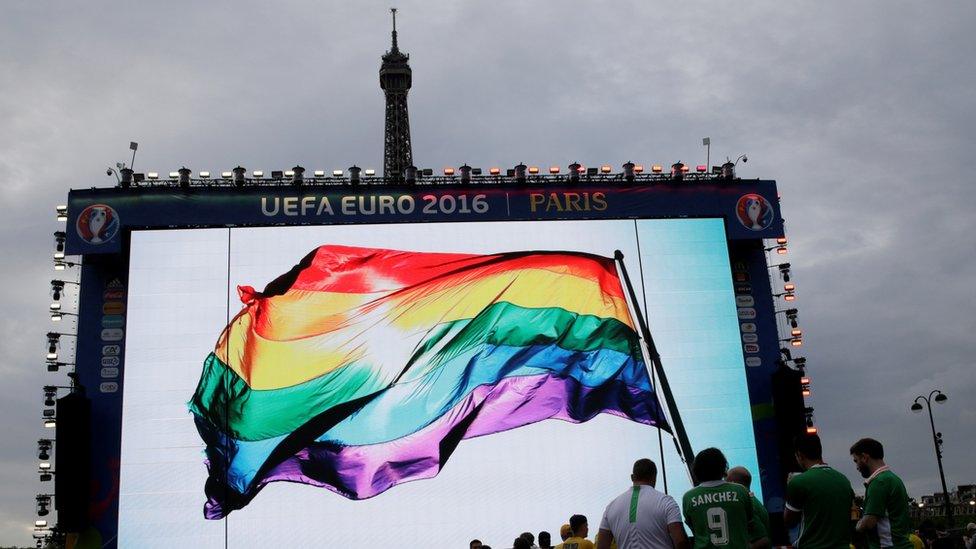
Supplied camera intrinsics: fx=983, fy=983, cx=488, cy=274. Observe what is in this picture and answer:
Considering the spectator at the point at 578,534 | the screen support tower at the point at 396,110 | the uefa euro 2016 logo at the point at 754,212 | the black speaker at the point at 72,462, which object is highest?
the screen support tower at the point at 396,110

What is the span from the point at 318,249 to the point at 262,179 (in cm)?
369

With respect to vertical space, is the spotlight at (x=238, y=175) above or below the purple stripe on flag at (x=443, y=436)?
above

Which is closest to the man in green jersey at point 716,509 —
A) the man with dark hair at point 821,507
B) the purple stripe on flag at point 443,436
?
the man with dark hair at point 821,507

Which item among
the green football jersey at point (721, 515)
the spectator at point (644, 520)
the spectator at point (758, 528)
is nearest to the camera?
the green football jersey at point (721, 515)

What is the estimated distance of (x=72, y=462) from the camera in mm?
28266

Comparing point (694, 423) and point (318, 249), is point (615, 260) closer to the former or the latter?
point (694, 423)

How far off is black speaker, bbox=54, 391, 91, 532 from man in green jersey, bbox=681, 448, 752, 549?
25053mm

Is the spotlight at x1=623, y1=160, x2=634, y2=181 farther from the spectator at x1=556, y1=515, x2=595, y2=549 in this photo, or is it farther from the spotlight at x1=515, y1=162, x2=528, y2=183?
the spectator at x1=556, y1=515, x2=595, y2=549

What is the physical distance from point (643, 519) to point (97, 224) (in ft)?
89.2

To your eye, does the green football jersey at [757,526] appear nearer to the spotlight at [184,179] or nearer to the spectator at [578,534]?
the spectator at [578,534]

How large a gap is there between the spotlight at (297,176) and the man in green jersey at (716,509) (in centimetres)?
2630

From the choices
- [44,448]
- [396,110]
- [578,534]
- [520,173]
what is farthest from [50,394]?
[396,110]

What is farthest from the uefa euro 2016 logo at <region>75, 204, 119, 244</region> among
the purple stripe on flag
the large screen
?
the purple stripe on flag

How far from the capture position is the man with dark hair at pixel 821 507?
714 centimetres
